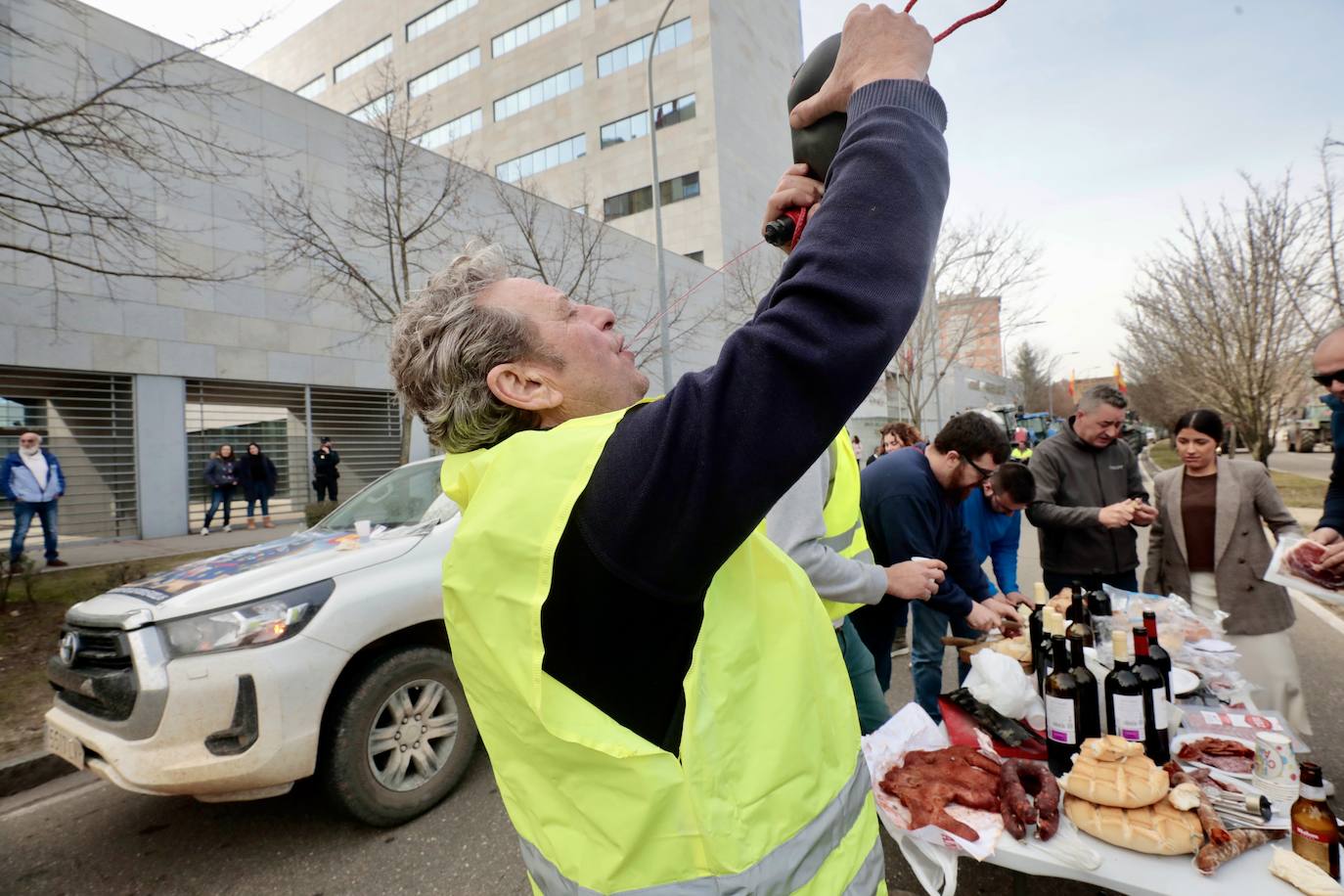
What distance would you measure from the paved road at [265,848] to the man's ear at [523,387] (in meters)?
2.70

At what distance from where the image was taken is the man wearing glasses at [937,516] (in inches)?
146

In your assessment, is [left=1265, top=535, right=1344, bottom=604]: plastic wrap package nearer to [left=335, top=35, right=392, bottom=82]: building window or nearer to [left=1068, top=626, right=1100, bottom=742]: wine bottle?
[left=1068, top=626, right=1100, bottom=742]: wine bottle

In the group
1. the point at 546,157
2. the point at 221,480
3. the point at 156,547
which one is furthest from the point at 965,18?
the point at 546,157

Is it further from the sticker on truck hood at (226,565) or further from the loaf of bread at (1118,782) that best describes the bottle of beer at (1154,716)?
the sticker on truck hood at (226,565)

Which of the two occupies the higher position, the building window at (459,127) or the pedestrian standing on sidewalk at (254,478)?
the building window at (459,127)

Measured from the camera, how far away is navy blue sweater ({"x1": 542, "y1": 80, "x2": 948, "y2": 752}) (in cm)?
77

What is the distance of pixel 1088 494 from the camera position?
183 inches

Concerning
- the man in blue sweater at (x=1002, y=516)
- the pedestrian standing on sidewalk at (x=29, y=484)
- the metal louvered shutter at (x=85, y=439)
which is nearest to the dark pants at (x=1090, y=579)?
the man in blue sweater at (x=1002, y=516)

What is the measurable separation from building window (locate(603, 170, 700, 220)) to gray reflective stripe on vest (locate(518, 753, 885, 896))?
3065 cm

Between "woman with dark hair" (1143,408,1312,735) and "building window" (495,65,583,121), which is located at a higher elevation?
"building window" (495,65,583,121)

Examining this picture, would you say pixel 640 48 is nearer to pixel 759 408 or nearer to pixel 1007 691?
pixel 1007 691

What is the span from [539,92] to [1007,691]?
36.9 m

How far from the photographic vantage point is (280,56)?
42.0 meters

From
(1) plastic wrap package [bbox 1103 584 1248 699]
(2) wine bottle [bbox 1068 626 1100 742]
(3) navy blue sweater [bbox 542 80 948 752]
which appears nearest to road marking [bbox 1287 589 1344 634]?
(1) plastic wrap package [bbox 1103 584 1248 699]
